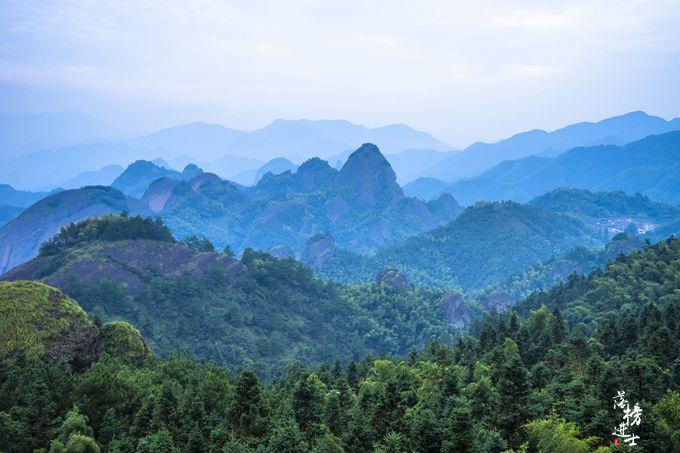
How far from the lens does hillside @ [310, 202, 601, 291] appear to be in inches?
5182

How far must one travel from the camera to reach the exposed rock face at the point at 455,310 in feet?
265

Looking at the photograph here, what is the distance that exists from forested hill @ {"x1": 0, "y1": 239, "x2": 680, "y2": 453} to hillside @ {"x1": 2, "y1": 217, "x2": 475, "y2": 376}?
95.3 feet

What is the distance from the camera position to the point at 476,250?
13925 centimetres

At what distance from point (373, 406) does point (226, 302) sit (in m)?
45.9

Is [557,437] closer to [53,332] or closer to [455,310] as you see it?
[53,332]

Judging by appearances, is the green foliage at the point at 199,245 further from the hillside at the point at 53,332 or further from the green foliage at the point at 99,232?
the hillside at the point at 53,332

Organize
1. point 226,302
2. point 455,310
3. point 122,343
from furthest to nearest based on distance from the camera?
point 455,310 < point 226,302 < point 122,343

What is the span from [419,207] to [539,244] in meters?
61.0

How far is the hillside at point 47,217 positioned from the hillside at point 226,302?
2844 inches

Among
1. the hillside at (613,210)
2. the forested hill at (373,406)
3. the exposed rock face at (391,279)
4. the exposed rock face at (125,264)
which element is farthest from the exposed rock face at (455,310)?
the hillside at (613,210)

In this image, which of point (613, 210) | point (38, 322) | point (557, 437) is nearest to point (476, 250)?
point (613, 210)

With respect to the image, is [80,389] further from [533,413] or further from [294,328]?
[294,328]

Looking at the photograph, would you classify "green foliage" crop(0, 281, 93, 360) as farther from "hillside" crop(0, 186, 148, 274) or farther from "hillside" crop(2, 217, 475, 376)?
"hillside" crop(0, 186, 148, 274)

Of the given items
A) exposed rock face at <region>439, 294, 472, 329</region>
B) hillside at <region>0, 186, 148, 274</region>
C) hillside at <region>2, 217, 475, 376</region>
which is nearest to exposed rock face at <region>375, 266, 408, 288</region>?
hillside at <region>2, 217, 475, 376</region>
